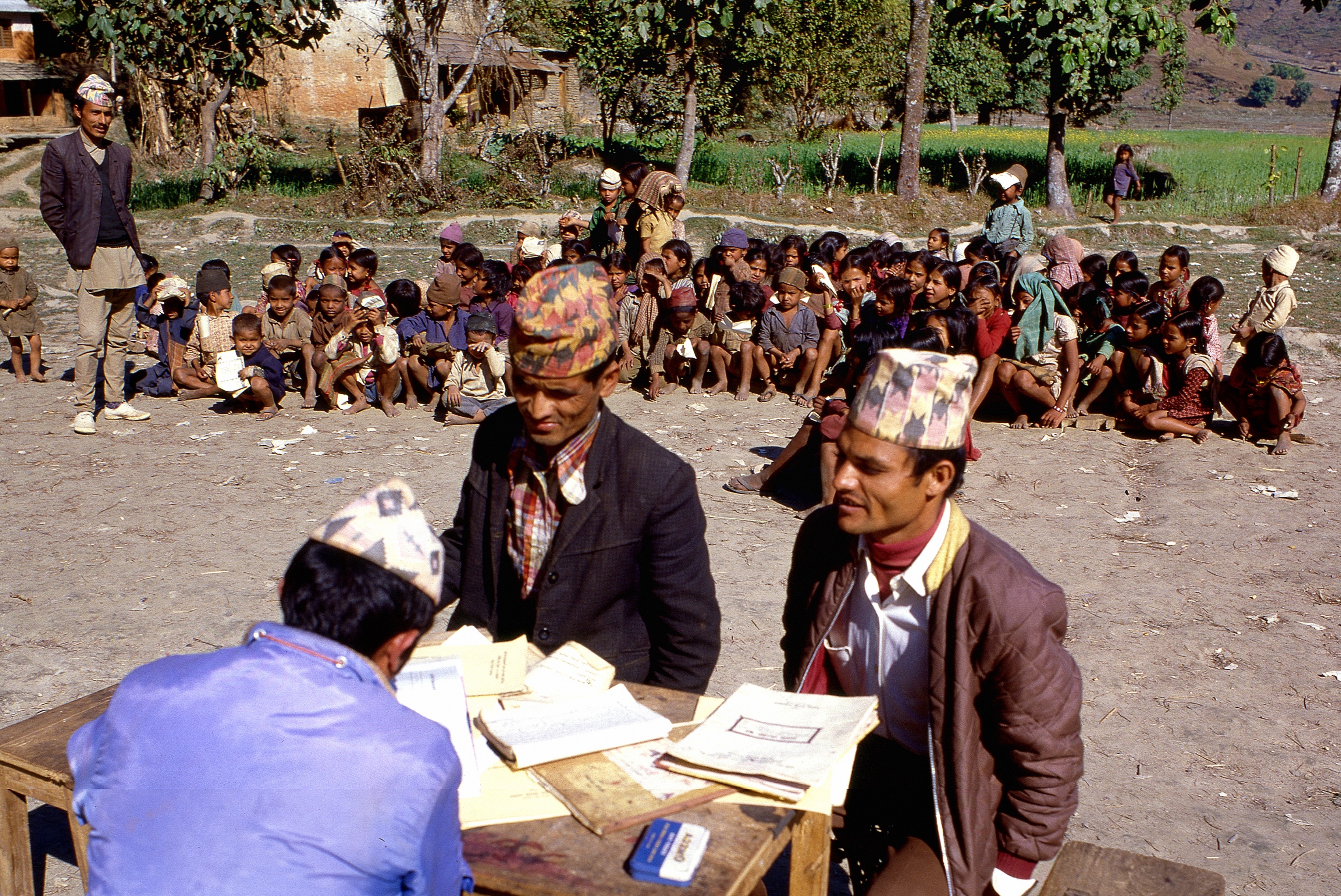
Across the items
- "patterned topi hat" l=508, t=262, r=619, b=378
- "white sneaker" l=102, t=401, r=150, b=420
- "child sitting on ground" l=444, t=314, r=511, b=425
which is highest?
"patterned topi hat" l=508, t=262, r=619, b=378

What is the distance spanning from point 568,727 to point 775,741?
428mm

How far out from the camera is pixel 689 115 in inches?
803

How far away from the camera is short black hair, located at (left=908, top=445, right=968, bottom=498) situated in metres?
2.34

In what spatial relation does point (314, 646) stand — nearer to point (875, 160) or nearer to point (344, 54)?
point (875, 160)

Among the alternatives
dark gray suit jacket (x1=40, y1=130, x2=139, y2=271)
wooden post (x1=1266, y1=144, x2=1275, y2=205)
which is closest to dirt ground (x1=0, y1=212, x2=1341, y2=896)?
dark gray suit jacket (x1=40, y1=130, x2=139, y2=271)

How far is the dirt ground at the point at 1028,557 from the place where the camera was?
12.1 feet

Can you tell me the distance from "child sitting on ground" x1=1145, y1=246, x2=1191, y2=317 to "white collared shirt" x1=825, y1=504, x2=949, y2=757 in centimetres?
747

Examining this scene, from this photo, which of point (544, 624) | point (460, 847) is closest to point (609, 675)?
point (544, 624)

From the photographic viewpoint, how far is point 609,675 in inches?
96.3

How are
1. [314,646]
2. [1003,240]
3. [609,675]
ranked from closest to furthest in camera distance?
1. [314,646]
2. [609,675]
3. [1003,240]

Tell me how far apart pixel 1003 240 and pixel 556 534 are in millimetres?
Answer: 8993

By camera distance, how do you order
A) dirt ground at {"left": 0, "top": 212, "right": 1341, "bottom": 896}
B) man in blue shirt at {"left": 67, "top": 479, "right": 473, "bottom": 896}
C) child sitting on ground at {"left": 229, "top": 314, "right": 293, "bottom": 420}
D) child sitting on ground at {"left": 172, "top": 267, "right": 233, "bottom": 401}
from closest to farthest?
man in blue shirt at {"left": 67, "top": 479, "right": 473, "bottom": 896} → dirt ground at {"left": 0, "top": 212, "right": 1341, "bottom": 896} → child sitting on ground at {"left": 229, "top": 314, "right": 293, "bottom": 420} → child sitting on ground at {"left": 172, "top": 267, "right": 233, "bottom": 401}

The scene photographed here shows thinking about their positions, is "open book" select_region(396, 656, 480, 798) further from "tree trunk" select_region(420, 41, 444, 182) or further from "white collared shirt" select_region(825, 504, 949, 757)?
"tree trunk" select_region(420, 41, 444, 182)

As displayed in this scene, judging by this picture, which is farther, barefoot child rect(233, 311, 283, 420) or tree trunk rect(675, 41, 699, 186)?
tree trunk rect(675, 41, 699, 186)
